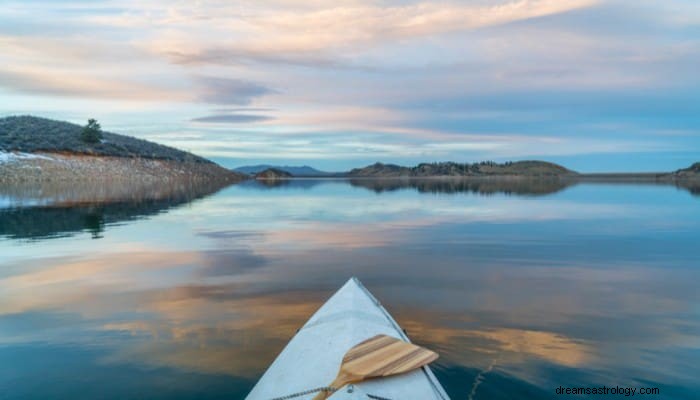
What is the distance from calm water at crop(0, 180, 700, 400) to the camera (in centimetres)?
920

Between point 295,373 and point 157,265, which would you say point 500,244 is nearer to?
point 157,265

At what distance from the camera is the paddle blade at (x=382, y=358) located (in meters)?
7.15

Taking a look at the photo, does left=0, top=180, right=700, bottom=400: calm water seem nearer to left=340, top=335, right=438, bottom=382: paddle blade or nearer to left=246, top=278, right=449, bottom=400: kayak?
left=246, top=278, right=449, bottom=400: kayak

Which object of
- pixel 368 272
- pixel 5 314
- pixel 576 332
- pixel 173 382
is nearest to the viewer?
pixel 173 382

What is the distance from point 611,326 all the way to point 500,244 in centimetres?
1386

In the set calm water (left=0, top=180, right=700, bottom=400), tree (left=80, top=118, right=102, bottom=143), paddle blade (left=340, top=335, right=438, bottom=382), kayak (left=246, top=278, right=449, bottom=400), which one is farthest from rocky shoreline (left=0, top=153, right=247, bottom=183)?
paddle blade (left=340, top=335, right=438, bottom=382)

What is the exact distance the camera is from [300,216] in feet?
136

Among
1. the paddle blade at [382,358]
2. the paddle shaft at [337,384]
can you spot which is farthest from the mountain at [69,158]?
the paddle shaft at [337,384]

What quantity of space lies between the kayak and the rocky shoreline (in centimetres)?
12076

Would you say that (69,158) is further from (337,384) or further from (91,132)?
(337,384)

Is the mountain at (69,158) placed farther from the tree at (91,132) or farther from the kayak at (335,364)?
the kayak at (335,364)

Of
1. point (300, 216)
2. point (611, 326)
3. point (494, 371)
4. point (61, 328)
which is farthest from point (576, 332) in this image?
point (300, 216)

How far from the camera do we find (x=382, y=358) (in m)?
7.62

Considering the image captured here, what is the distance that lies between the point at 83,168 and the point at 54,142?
19.0 metres
